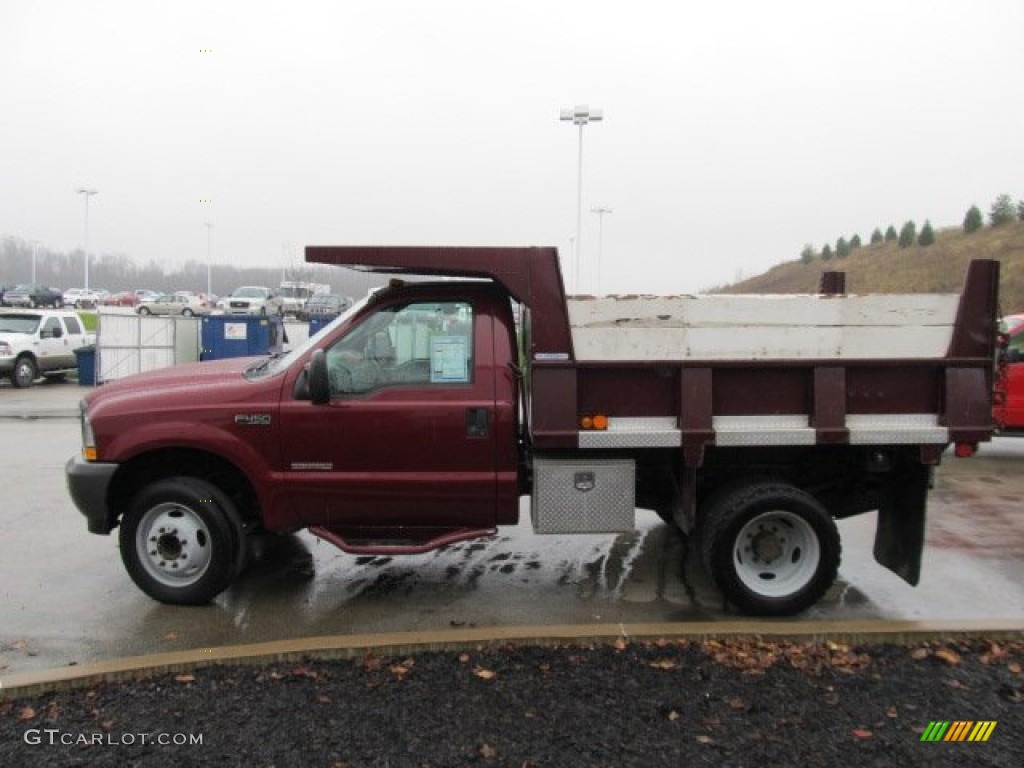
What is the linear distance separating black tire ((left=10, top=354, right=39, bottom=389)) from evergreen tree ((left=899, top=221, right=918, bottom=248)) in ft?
148

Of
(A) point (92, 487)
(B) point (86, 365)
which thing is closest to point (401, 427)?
(A) point (92, 487)

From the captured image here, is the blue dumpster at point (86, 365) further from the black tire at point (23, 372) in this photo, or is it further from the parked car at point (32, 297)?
the parked car at point (32, 297)

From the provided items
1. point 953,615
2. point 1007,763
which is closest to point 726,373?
point 953,615

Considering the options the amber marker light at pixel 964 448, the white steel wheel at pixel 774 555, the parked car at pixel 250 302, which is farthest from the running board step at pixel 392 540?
the parked car at pixel 250 302

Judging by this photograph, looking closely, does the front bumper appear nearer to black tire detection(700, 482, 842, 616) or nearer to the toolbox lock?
the toolbox lock

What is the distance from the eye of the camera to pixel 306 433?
15.7 ft

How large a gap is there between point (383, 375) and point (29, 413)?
40.9 ft

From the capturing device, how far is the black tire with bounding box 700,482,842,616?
475 centimetres

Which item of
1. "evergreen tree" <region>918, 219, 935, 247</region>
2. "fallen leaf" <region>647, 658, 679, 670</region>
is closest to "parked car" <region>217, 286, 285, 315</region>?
"evergreen tree" <region>918, 219, 935, 247</region>

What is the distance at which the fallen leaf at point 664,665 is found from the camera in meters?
4.02

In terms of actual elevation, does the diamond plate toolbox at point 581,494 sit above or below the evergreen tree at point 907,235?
below

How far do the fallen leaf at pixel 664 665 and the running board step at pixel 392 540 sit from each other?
4.29 ft

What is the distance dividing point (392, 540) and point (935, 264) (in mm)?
41924
